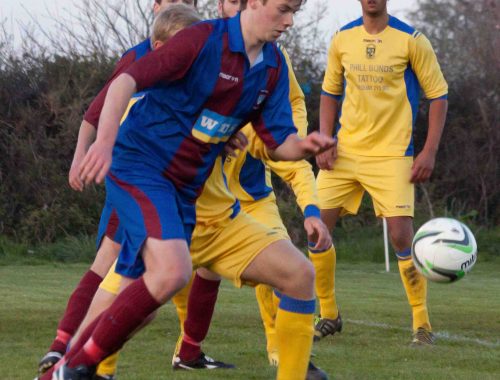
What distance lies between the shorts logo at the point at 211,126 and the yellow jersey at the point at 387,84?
Answer: 2.94 m

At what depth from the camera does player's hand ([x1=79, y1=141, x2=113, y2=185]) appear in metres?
3.87

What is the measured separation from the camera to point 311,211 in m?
5.01

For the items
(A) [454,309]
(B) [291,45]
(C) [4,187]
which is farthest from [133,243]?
(B) [291,45]

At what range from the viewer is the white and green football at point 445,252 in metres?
5.88

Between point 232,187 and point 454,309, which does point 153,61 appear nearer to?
point 232,187

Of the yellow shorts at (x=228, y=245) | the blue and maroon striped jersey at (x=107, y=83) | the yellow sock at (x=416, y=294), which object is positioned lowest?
the yellow sock at (x=416, y=294)

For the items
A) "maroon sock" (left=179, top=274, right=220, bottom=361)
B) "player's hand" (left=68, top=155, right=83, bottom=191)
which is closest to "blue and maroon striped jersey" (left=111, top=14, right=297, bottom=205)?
"player's hand" (left=68, top=155, right=83, bottom=191)

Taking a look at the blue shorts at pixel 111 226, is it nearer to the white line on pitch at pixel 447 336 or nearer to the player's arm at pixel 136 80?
the player's arm at pixel 136 80

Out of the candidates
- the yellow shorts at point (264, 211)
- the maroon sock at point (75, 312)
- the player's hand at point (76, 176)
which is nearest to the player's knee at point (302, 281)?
the player's hand at point (76, 176)

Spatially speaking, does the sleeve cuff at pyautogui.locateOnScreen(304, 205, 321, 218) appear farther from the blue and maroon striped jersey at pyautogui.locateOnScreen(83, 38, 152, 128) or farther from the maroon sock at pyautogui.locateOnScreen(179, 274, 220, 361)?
the blue and maroon striped jersey at pyautogui.locateOnScreen(83, 38, 152, 128)

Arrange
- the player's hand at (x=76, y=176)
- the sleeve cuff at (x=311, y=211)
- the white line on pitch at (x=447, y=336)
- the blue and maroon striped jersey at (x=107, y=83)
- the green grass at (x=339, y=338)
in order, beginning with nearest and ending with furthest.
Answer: the player's hand at (x=76, y=176) → the blue and maroon striped jersey at (x=107, y=83) → the sleeve cuff at (x=311, y=211) → the green grass at (x=339, y=338) → the white line on pitch at (x=447, y=336)

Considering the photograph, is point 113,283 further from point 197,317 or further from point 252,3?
point 252,3

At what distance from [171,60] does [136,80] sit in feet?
0.59

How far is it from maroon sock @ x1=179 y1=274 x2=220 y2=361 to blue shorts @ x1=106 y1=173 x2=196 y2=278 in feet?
3.92
